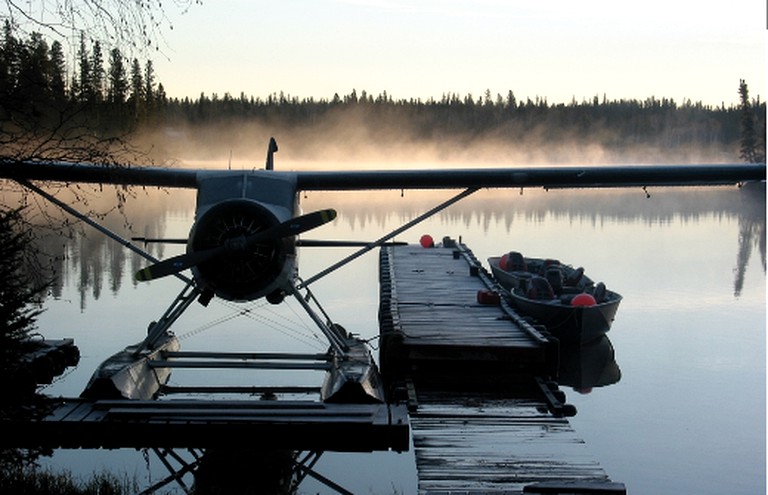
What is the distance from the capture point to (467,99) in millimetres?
121312

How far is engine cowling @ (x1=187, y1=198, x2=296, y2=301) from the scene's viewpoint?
30.2 feet

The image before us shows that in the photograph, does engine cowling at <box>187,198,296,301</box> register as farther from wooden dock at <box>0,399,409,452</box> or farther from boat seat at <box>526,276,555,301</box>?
boat seat at <box>526,276,555,301</box>

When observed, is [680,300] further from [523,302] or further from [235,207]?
[235,207]

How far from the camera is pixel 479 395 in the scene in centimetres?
966

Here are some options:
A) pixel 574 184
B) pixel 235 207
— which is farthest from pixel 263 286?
pixel 574 184

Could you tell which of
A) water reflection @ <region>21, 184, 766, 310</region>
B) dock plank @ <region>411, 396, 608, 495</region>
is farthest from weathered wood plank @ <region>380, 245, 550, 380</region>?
water reflection @ <region>21, 184, 766, 310</region>

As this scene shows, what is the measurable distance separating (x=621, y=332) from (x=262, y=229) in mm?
10102

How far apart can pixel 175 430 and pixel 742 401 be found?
7933 mm

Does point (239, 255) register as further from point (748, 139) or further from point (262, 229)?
point (748, 139)

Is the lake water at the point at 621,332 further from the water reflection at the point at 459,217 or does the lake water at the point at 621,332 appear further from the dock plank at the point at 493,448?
the dock plank at the point at 493,448

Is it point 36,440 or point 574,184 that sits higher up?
point 574,184

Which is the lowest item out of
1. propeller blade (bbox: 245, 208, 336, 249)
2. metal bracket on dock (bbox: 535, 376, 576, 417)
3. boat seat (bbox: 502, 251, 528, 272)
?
boat seat (bbox: 502, 251, 528, 272)

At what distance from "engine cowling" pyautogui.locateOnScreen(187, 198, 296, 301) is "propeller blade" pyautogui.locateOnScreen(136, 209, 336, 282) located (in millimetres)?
109

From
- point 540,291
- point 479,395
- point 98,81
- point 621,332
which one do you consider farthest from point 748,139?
point 98,81
